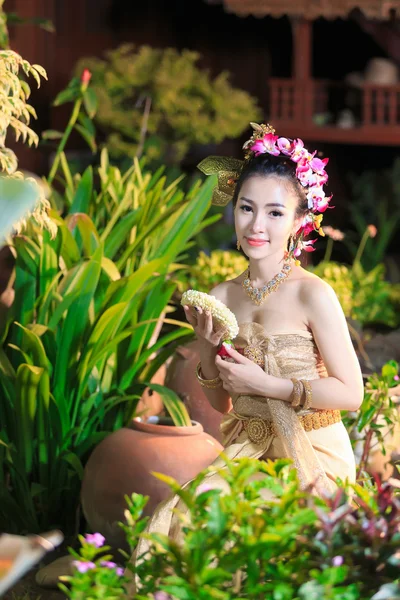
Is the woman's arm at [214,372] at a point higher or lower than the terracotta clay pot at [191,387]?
higher

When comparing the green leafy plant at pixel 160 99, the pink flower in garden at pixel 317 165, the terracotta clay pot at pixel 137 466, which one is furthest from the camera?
the green leafy plant at pixel 160 99

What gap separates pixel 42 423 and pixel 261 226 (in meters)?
1.12

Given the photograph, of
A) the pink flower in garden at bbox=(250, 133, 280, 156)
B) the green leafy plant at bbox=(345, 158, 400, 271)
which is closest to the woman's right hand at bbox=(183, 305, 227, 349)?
the pink flower in garden at bbox=(250, 133, 280, 156)

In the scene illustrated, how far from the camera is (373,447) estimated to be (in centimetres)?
283

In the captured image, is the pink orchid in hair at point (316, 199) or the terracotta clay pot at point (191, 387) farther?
the terracotta clay pot at point (191, 387)

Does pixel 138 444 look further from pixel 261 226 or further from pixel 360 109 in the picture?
pixel 360 109

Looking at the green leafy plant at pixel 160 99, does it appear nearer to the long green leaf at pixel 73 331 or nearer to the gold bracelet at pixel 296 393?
the long green leaf at pixel 73 331

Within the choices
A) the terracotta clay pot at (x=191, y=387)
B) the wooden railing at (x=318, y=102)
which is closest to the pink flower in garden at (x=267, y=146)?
the terracotta clay pot at (x=191, y=387)

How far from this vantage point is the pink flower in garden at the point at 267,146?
1955mm

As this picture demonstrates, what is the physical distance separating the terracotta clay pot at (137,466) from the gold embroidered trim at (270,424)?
59 cm

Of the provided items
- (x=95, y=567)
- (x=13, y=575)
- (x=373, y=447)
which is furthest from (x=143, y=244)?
(x=13, y=575)

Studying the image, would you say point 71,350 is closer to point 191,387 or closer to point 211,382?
point 191,387

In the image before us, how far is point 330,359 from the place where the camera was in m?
1.88

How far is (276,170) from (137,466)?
0.97 metres
